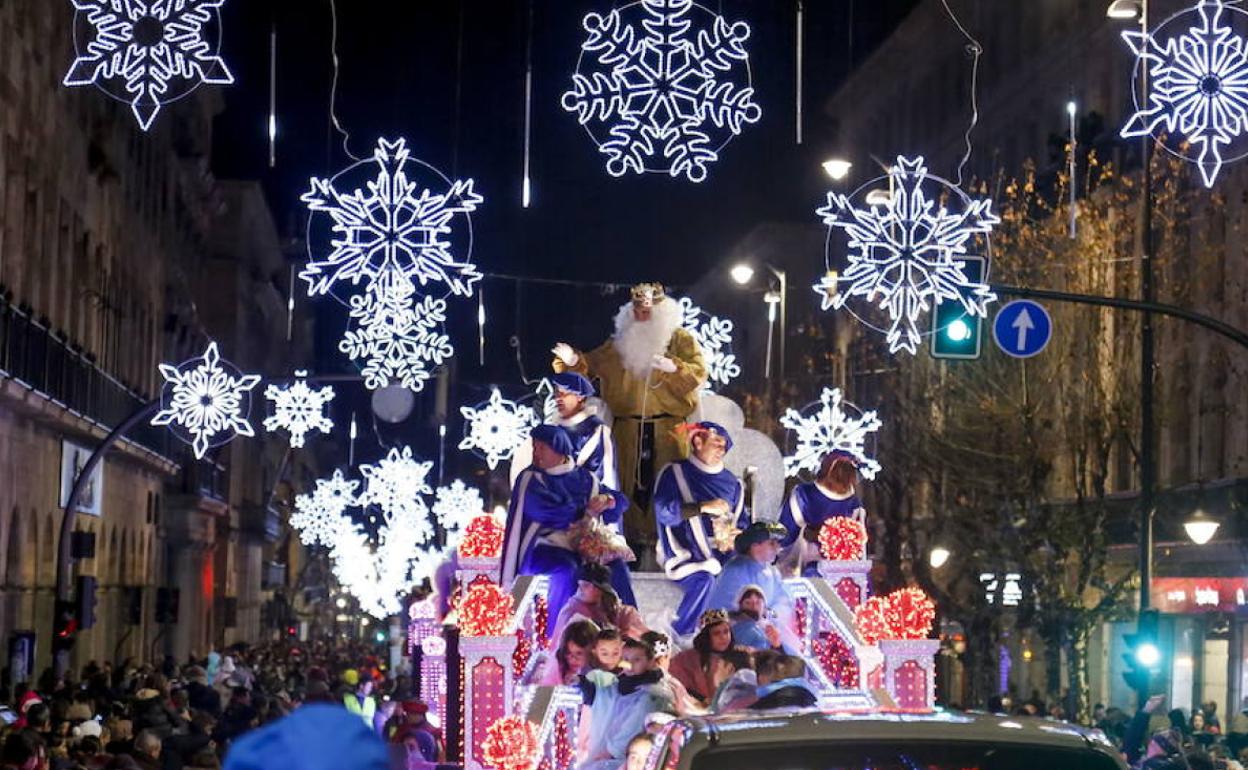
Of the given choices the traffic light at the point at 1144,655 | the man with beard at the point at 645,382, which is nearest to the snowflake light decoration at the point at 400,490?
the traffic light at the point at 1144,655

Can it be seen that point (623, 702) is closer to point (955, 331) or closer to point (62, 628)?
point (955, 331)

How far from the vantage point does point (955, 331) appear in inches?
867

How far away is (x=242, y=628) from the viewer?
273 ft

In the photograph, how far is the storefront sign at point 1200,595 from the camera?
3934 cm

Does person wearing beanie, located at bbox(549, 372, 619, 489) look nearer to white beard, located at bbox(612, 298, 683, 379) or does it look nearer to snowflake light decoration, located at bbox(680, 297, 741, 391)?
white beard, located at bbox(612, 298, 683, 379)

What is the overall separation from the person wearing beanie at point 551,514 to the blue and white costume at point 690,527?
105 centimetres

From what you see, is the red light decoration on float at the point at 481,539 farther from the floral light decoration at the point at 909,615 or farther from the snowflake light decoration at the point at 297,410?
the snowflake light decoration at the point at 297,410

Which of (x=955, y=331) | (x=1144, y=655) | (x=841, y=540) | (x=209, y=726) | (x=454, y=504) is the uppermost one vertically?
(x=955, y=331)

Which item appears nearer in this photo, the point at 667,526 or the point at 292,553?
the point at 667,526

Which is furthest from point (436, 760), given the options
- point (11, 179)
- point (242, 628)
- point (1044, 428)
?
point (242, 628)

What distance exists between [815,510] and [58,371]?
17.4 m

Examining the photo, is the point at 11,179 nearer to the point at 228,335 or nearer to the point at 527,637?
the point at 527,637

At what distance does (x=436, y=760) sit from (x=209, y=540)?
1876 inches

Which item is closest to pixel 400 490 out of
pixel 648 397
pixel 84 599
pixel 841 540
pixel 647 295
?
pixel 84 599
